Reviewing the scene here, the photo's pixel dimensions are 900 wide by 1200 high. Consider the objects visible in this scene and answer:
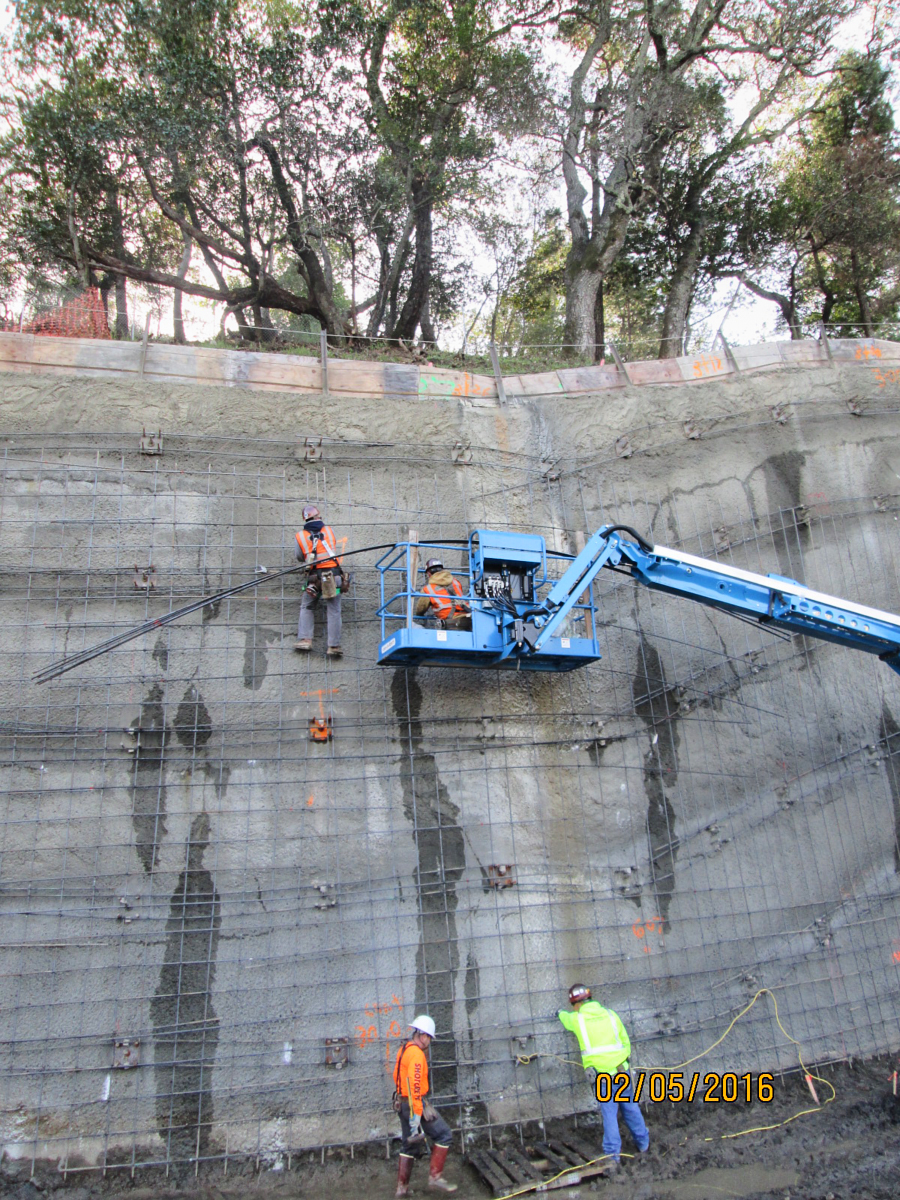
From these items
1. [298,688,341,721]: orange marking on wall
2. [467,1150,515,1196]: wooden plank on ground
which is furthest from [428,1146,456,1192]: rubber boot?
[298,688,341,721]: orange marking on wall

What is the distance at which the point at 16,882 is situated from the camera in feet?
22.4

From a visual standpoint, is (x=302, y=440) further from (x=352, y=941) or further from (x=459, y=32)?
(x=459, y=32)

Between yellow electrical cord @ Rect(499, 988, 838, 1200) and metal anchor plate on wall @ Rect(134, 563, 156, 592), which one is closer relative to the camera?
yellow electrical cord @ Rect(499, 988, 838, 1200)

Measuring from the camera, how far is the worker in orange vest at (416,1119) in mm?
6082

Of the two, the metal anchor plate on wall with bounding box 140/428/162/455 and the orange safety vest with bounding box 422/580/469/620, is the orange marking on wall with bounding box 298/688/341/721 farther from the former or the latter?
the metal anchor plate on wall with bounding box 140/428/162/455

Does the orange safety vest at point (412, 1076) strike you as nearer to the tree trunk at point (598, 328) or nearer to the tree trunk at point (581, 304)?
the tree trunk at point (598, 328)

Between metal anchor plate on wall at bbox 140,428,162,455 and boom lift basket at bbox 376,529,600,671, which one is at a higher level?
metal anchor plate on wall at bbox 140,428,162,455

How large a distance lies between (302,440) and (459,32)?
10.8 meters

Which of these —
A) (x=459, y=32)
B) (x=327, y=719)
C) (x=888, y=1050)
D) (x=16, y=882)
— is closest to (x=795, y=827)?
(x=888, y=1050)

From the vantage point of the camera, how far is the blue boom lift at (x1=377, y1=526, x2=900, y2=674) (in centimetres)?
766

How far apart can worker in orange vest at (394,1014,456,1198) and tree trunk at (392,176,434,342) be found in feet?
46.4

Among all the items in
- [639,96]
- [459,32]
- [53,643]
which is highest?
[639,96]

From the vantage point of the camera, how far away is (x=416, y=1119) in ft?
20.0

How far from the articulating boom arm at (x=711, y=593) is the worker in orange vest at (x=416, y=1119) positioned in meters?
3.46
